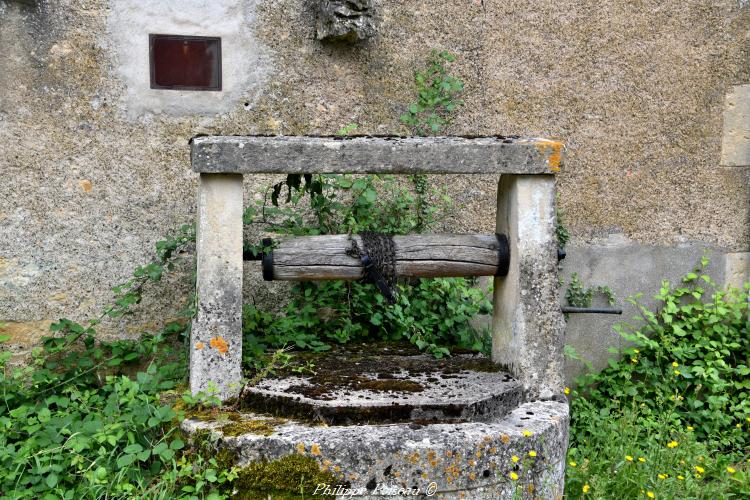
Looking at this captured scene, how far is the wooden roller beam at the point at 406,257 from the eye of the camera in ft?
9.92

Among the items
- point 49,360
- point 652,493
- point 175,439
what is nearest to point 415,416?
point 175,439

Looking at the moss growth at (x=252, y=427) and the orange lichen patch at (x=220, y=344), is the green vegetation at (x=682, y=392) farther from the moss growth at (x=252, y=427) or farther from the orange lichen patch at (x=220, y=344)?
the orange lichen patch at (x=220, y=344)

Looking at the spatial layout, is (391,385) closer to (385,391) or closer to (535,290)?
(385,391)

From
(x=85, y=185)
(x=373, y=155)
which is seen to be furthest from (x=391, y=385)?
(x=85, y=185)

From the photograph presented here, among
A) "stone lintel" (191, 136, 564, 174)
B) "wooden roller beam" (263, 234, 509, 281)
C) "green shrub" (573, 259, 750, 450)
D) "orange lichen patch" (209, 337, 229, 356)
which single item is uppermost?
"stone lintel" (191, 136, 564, 174)

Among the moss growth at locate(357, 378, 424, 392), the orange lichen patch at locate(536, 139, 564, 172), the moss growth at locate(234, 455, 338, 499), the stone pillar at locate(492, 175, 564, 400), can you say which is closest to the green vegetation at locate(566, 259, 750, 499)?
the stone pillar at locate(492, 175, 564, 400)

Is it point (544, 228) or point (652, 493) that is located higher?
point (544, 228)

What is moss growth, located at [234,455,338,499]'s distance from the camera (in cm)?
248

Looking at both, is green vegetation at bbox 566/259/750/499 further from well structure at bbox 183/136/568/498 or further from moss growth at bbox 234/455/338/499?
moss growth at bbox 234/455/338/499

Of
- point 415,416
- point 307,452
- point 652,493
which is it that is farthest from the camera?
point 652,493

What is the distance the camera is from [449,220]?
4199mm

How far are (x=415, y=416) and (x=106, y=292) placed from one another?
189cm

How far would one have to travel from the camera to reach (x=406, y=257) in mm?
3107

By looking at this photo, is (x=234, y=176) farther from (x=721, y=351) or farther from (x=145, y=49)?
(x=721, y=351)
